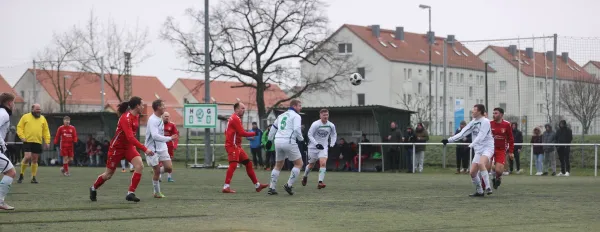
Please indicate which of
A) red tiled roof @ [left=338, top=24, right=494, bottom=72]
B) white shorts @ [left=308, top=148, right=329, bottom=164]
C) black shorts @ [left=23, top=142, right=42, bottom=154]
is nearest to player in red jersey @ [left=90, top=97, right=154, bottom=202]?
white shorts @ [left=308, top=148, right=329, bottom=164]

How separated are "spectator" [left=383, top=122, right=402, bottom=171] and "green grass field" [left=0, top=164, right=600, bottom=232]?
43.5ft

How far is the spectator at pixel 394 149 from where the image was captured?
33.4m

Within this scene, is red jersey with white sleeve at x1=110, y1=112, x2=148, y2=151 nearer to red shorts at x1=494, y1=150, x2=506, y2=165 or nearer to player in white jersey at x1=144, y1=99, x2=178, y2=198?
player in white jersey at x1=144, y1=99, x2=178, y2=198

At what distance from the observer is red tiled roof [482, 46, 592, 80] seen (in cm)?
3478

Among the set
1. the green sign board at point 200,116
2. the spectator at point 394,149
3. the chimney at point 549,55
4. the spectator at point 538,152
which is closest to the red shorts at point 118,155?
the spectator at point 538,152

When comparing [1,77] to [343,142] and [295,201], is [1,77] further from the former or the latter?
[295,201]

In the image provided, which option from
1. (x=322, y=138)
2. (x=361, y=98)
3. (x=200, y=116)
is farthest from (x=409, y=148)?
(x=361, y=98)

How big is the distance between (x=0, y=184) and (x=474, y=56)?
29.1 meters

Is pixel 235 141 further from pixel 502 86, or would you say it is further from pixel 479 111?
pixel 502 86

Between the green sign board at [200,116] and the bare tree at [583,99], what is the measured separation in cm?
1320

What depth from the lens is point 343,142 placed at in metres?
35.2

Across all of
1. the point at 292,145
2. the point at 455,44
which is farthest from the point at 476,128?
the point at 455,44

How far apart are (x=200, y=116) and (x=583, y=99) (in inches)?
604

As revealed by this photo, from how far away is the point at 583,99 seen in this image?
38938 mm
